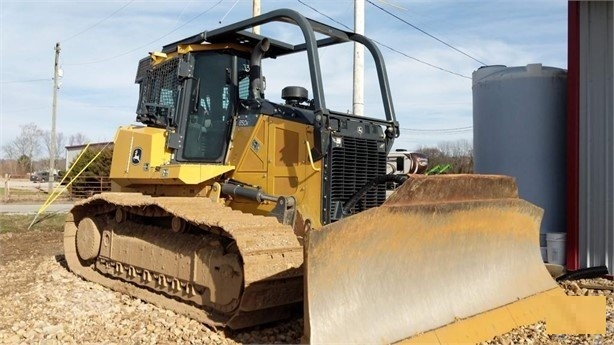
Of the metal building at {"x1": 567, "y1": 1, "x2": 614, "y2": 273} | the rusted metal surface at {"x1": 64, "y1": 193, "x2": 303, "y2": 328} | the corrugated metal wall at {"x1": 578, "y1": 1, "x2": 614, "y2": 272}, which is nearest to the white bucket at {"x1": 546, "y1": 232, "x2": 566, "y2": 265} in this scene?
the metal building at {"x1": 567, "y1": 1, "x2": 614, "y2": 273}

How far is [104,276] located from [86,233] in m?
0.59

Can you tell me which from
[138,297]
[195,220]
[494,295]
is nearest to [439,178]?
[494,295]

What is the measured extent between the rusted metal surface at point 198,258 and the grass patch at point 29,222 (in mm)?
7556

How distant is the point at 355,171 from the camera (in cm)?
558

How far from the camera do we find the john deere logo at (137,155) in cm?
648

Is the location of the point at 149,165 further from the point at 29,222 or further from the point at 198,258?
the point at 29,222

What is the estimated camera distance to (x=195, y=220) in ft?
16.3

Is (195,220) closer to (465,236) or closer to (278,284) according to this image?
(278,284)

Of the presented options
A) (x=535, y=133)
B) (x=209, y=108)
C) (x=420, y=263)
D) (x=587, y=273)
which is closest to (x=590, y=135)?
(x=535, y=133)

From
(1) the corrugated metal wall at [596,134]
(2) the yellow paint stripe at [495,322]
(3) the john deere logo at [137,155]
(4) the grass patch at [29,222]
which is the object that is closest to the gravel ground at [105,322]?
(2) the yellow paint stripe at [495,322]

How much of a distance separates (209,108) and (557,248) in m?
5.37

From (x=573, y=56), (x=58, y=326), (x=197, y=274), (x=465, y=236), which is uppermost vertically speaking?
(x=573, y=56)

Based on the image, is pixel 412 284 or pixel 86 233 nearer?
pixel 412 284

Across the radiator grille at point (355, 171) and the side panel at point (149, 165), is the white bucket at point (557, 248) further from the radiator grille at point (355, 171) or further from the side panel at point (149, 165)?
the side panel at point (149, 165)
